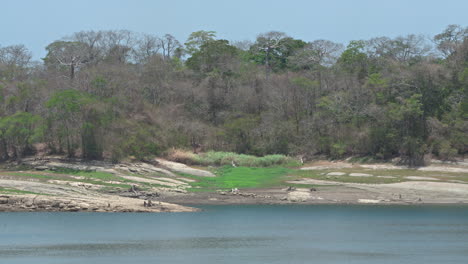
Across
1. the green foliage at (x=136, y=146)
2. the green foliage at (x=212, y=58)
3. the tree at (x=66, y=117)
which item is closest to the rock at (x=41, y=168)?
the tree at (x=66, y=117)

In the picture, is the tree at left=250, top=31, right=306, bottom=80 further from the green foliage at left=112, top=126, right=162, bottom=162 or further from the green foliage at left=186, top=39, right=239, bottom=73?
the green foliage at left=112, top=126, right=162, bottom=162

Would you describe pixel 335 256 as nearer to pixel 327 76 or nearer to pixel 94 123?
pixel 94 123

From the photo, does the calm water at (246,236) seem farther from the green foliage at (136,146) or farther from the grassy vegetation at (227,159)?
the grassy vegetation at (227,159)

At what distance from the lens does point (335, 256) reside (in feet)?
121

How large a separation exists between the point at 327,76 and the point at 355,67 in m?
4.28

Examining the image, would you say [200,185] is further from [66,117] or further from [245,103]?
[245,103]

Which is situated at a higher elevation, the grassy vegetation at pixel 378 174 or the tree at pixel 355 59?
the tree at pixel 355 59

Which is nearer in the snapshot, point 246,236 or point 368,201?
point 246,236

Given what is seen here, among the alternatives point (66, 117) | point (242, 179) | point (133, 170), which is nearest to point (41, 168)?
point (66, 117)

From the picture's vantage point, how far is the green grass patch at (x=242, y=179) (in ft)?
227

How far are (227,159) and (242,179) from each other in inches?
382

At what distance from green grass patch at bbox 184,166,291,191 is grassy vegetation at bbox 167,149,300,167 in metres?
2.38

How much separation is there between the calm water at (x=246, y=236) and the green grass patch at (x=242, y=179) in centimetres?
899

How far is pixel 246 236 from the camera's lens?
146 feet
